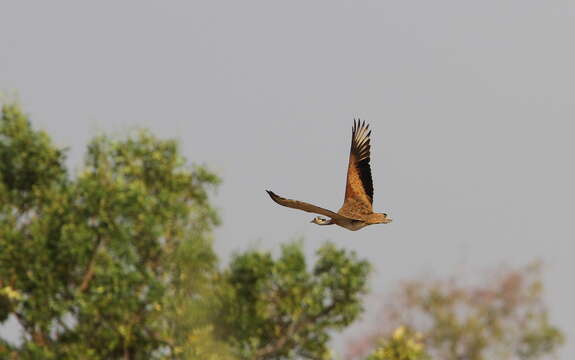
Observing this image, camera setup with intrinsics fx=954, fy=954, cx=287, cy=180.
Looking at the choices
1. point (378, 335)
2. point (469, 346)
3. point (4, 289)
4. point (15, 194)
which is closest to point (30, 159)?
point (15, 194)

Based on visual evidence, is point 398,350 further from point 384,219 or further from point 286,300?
point 384,219

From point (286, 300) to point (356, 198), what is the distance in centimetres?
1425

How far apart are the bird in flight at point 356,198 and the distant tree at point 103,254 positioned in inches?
463

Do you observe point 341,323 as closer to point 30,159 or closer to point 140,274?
point 140,274

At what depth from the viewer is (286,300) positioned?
2923 cm

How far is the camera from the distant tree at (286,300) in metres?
29.2

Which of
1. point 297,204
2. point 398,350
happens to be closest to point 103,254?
point 398,350

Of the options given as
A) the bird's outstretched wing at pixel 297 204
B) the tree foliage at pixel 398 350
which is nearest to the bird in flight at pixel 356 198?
the bird's outstretched wing at pixel 297 204

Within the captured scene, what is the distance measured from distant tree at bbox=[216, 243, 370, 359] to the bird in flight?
40.0 ft

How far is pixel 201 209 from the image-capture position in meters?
29.9

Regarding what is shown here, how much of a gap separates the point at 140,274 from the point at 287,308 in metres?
4.79

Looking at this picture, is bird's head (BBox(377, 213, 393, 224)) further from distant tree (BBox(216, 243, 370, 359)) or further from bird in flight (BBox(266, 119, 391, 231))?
distant tree (BBox(216, 243, 370, 359))

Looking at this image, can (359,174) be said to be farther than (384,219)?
Yes

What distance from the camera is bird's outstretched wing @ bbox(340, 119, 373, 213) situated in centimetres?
1522
